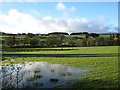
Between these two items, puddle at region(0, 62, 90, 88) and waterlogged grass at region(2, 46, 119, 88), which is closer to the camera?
puddle at region(0, 62, 90, 88)

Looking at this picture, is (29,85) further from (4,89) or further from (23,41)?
(23,41)

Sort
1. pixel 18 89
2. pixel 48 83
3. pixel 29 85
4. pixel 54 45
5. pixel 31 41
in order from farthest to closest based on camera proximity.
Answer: pixel 54 45 → pixel 31 41 → pixel 48 83 → pixel 29 85 → pixel 18 89

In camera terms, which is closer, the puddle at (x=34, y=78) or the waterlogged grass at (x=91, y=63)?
the puddle at (x=34, y=78)

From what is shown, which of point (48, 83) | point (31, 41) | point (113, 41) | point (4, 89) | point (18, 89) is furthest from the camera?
point (113, 41)

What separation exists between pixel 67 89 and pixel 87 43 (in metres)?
90.0

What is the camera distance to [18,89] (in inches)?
338

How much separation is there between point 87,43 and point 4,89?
302ft

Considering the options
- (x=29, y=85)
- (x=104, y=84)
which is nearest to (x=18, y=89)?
(x=29, y=85)

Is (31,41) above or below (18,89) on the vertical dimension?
above

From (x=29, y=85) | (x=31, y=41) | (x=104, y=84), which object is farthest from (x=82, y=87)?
(x=31, y=41)

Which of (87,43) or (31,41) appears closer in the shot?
(31,41)

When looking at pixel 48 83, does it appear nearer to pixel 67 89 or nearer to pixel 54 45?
pixel 67 89

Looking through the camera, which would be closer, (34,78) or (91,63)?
(34,78)

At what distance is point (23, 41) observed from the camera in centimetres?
8631
